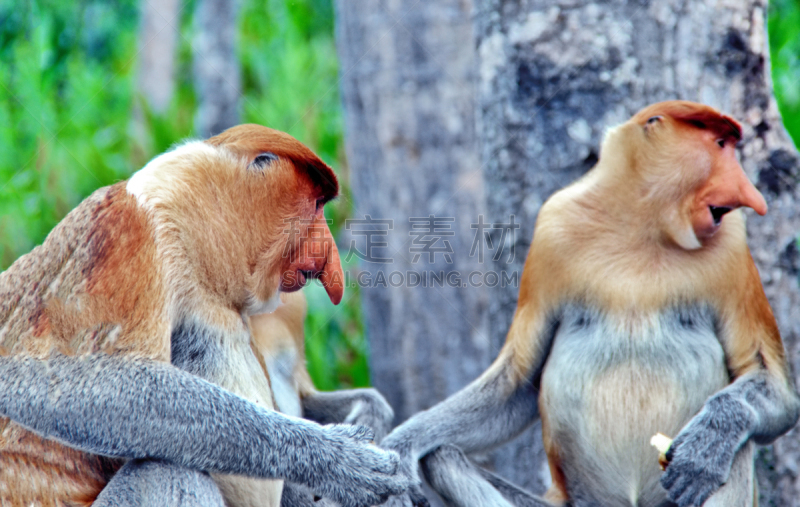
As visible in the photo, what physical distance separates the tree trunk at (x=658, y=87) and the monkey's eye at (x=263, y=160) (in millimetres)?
1164

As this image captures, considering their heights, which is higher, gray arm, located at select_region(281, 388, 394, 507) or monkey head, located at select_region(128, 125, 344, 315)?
monkey head, located at select_region(128, 125, 344, 315)

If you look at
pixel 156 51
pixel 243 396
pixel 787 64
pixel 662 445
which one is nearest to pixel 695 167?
pixel 662 445

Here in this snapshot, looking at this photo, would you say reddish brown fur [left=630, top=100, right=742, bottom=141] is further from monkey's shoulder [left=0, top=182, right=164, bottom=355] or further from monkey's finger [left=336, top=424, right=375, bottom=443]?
monkey's shoulder [left=0, top=182, right=164, bottom=355]

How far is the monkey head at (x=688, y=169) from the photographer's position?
2.14m

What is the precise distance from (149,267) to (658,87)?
6.11 feet

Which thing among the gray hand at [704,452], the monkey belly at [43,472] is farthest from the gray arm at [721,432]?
the monkey belly at [43,472]

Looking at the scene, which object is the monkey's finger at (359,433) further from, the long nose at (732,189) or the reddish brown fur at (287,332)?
the long nose at (732,189)

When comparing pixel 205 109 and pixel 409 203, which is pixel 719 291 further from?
pixel 205 109

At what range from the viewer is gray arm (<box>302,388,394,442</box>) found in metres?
2.72

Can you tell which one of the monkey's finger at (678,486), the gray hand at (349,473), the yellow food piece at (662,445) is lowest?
the monkey's finger at (678,486)

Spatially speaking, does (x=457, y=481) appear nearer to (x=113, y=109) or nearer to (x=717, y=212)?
(x=717, y=212)

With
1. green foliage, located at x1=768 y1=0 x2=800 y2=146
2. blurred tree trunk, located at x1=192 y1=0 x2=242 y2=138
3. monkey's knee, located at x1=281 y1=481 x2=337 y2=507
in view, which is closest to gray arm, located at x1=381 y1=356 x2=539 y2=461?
monkey's knee, located at x1=281 y1=481 x2=337 y2=507

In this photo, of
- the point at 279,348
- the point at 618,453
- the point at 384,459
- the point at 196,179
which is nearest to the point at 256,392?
the point at 384,459

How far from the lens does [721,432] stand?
2039 millimetres
